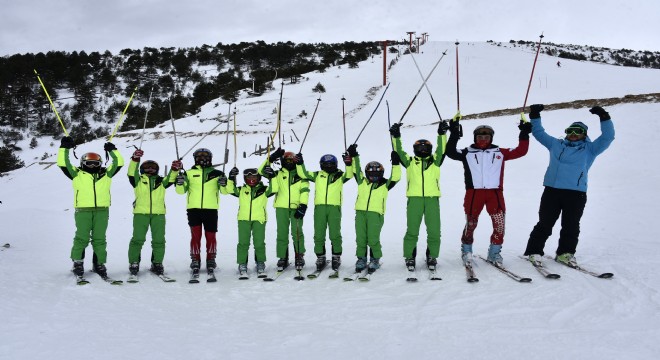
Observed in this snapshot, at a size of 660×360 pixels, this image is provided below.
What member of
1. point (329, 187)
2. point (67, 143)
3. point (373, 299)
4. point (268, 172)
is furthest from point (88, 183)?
point (373, 299)

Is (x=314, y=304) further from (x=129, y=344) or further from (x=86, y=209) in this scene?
(x=86, y=209)

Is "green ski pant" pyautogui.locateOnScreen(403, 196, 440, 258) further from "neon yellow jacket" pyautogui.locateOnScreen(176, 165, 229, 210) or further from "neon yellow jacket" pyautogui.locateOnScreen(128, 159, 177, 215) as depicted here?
"neon yellow jacket" pyautogui.locateOnScreen(128, 159, 177, 215)

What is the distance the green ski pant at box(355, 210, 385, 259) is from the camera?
5.99m

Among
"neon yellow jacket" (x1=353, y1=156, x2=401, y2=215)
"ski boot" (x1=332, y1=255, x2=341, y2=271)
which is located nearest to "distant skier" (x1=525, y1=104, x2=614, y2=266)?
"neon yellow jacket" (x1=353, y1=156, x2=401, y2=215)

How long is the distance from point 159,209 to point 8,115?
40612mm

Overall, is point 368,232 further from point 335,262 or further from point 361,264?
point 335,262

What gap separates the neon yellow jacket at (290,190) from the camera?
6418 millimetres

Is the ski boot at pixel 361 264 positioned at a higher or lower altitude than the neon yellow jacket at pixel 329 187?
lower

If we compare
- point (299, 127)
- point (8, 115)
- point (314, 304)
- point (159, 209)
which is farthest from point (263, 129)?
point (8, 115)

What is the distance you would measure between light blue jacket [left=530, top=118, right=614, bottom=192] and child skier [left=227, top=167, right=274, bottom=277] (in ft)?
12.5

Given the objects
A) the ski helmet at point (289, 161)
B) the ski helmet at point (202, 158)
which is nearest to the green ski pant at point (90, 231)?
the ski helmet at point (202, 158)

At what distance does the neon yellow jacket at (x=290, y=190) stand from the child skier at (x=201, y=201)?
747mm

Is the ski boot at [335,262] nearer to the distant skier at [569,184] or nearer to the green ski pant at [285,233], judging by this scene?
the green ski pant at [285,233]

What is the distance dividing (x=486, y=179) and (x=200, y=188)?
3.86 meters
